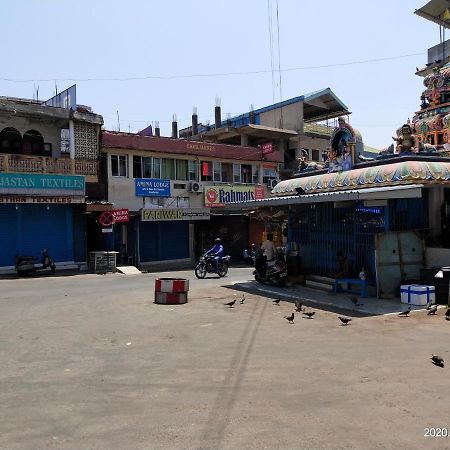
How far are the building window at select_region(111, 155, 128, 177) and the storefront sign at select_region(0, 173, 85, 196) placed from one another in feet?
8.78

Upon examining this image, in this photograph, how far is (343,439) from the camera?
14.4 ft

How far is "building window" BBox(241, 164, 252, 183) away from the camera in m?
30.6

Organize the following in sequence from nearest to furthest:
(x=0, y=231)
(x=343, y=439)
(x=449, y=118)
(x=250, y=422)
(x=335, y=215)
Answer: (x=343, y=439)
(x=250, y=422)
(x=335, y=215)
(x=449, y=118)
(x=0, y=231)

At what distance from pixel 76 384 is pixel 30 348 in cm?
241

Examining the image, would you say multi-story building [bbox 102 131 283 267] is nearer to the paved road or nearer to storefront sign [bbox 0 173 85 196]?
storefront sign [bbox 0 173 85 196]

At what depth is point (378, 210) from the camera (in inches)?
524

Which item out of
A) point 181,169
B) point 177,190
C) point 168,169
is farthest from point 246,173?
point 168,169

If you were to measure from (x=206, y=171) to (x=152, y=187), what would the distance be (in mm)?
4062

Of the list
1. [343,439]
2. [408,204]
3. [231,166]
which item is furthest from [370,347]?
[231,166]

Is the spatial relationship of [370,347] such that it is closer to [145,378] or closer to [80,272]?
[145,378]

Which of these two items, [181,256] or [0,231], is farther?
[181,256]

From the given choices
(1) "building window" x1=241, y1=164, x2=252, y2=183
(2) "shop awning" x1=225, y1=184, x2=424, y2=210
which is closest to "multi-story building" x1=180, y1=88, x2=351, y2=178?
(1) "building window" x1=241, y1=164, x2=252, y2=183

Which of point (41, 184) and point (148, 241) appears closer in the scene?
point (41, 184)

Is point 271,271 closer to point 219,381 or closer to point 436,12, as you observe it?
point 219,381
